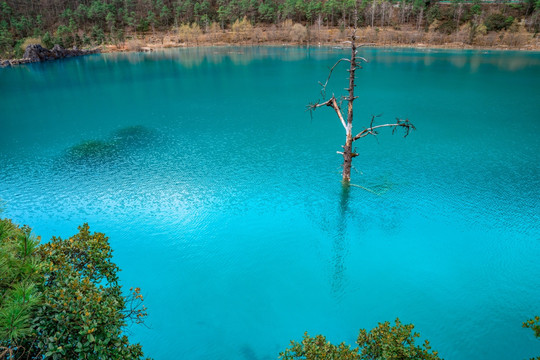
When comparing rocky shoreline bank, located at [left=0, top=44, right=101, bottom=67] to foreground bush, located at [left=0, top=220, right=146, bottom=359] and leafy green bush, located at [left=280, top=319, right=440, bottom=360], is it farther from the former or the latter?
A: leafy green bush, located at [left=280, top=319, right=440, bottom=360]

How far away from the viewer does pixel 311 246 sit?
52.6 ft

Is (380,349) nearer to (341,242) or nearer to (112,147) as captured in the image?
(341,242)

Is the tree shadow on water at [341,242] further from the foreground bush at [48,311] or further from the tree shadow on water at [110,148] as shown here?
the tree shadow on water at [110,148]

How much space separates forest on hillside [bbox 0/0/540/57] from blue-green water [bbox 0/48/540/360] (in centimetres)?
7885

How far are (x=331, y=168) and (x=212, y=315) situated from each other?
45.1ft

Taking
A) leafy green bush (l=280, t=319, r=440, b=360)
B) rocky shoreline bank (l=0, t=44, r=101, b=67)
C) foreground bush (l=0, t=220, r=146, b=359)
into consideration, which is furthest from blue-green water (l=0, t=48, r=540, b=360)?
rocky shoreline bank (l=0, t=44, r=101, b=67)

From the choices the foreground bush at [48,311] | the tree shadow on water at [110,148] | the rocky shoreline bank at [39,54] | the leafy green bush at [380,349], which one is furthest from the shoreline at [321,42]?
the foreground bush at [48,311]

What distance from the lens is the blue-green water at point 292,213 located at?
12156mm

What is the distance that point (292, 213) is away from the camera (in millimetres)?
18391

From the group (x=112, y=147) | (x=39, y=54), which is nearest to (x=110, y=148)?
(x=112, y=147)

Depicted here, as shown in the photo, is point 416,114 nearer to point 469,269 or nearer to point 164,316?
point 469,269

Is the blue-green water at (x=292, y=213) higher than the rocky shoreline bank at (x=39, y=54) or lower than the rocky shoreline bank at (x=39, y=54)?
lower

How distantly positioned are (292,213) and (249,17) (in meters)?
126

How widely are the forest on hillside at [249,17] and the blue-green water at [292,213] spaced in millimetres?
78851
